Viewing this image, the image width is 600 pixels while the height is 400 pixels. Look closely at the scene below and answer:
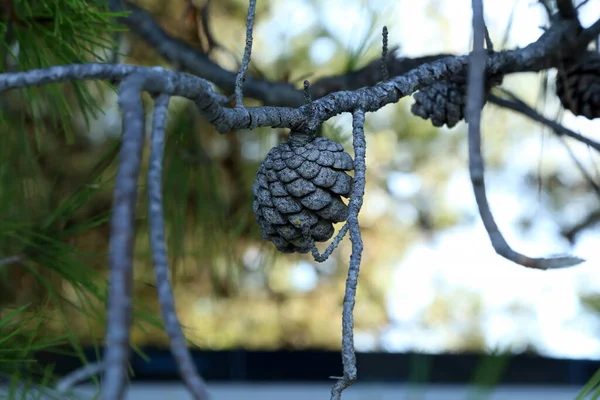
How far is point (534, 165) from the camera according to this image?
1490 mm

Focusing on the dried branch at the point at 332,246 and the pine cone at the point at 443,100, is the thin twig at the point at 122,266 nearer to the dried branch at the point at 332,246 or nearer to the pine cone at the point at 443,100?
the dried branch at the point at 332,246

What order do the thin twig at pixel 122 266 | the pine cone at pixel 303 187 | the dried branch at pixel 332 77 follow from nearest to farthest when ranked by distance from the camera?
1. the thin twig at pixel 122 266
2. the pine cone at pixel 303 187
3. the dried branch at pixel 332 77

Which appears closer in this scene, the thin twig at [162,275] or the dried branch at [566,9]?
the thin twig at [162,275]

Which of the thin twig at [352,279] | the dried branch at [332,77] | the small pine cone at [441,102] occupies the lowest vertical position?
the thin twig at [352,279]

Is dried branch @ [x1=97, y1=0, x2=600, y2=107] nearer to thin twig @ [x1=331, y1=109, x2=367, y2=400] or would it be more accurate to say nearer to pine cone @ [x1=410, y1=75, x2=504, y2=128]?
pine cone @ [x1=410, y1=75, x2=504, y2=128]

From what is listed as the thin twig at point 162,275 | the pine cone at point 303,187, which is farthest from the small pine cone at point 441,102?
the thin twig at point 162,275

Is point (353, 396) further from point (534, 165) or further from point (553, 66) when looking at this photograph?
point (534, 165)

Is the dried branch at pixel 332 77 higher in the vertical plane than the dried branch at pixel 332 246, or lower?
higher

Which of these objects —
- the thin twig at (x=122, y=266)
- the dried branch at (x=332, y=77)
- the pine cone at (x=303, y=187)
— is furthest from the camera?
the dried branch at (x=332, y=77)

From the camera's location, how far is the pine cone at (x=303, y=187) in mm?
242

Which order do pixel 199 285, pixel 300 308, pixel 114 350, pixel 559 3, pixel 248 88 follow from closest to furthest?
pixel 114 350 < pixel 559 3 < pixel 248 88 < pixel 199 285 < pixel 300 308

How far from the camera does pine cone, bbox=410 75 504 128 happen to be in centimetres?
38

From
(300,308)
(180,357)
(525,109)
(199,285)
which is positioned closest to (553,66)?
(525,109)

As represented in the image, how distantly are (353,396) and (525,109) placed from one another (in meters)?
0.62
